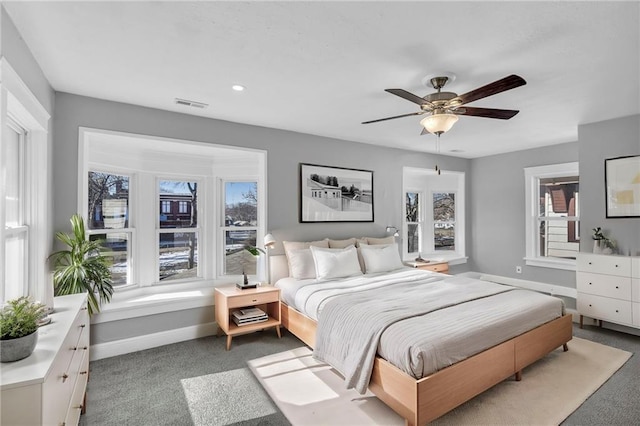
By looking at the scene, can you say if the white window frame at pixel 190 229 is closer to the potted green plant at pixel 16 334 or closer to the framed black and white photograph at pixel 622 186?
the potted green plant at pixel 16 334

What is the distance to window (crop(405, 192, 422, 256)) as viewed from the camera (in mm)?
6020

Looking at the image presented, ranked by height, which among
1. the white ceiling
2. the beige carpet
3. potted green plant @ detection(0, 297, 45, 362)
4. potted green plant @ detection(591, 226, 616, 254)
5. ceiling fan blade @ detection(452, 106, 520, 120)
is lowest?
the beige carpet

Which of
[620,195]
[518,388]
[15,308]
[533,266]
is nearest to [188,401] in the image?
[15,308]

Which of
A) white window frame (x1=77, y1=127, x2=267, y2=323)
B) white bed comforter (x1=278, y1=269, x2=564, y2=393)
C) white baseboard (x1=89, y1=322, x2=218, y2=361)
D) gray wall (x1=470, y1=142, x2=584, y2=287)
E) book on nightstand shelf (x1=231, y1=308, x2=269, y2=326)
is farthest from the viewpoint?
gray wall (x1=470, y1=142, x2=584, y2=287)

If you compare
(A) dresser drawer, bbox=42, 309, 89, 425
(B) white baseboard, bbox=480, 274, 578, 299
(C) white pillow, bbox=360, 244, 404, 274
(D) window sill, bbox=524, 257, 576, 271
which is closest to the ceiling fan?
(C) white pillow, bbox=360, 244, 404, 274

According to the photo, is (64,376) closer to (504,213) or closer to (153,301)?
(153,301)

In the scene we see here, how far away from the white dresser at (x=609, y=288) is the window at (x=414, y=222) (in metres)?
2.57

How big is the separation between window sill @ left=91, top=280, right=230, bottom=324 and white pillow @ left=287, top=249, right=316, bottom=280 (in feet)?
3.18

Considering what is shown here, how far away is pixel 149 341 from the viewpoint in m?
3.28

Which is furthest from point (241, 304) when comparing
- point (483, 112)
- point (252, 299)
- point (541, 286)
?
point (541, 286)

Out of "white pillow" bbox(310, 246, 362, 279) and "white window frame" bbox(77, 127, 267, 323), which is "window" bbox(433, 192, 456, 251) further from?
"white window frame" bbox(77, 127, 267, 323)

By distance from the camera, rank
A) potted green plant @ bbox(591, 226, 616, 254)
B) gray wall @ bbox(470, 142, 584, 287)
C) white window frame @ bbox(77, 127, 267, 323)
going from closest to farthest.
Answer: white window frame @ bbox(77, 127, 267, 323) → potted green plant @ bbox(591, 226, 616, 254) → gray wall @ bbox(470, 142, 584, 287)

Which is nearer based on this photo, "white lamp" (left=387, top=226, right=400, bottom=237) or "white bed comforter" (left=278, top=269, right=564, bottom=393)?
"white bed comforter" (left=278, top=269, right=564, bottom=393)

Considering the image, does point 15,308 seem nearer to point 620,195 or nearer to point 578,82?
point 578,82
